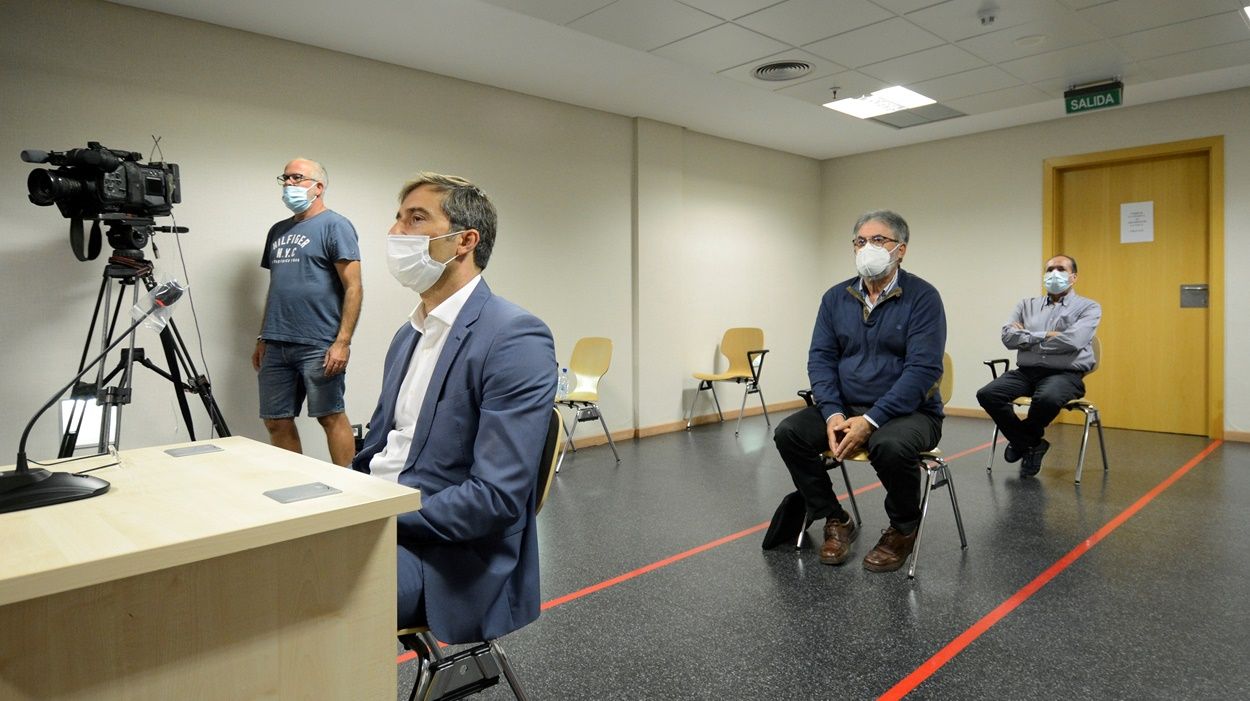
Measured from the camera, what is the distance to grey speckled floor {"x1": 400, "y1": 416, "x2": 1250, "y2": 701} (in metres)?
2.01

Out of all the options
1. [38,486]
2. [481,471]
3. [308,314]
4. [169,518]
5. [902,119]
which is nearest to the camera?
[169,518]

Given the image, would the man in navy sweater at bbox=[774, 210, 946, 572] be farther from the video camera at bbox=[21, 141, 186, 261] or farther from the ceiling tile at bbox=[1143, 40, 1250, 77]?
the ceiling tile at bbox=[1143, 40, 1250, 77]

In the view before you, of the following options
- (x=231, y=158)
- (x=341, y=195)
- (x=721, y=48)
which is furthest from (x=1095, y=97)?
(x=231, y=158)

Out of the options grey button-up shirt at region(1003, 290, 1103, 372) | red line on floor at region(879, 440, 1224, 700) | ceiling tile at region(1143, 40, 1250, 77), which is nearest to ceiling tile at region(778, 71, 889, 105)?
ceiling tile at region(1143, 40, 1250, 77)

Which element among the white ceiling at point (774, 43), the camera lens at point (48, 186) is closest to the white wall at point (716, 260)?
the white ceiling at point (774, 43)

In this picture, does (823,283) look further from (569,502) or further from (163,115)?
(163,115)

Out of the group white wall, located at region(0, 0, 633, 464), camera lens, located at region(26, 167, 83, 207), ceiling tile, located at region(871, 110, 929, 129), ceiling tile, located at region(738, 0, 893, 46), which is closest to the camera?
camera lens, located at region(26, 167, 83, 207)

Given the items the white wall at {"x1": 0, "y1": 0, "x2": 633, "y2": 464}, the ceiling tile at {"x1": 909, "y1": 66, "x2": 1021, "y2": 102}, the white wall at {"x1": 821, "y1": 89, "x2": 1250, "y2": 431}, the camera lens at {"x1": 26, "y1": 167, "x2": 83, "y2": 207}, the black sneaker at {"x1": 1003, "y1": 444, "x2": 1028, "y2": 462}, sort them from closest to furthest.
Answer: the camera lens at {"x1": 26, "y1": 167, "x2": 83, "y2": 207}, the white wall at {"x1": 0, "y1": 0, "x2": 633, "y2": 464}, the black sneaker at {"x1": 1003, "y1": 444, "x2": 1028, "y2": 462}, the ceiling tile at {"x1": 909, "y1": 66, "x2": 1021, "y2": 102}, the white wall at {"x1": 821, "y1": 89, "x2": 1250, "y2": 431}

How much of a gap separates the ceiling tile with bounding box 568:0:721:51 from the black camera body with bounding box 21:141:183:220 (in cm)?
212

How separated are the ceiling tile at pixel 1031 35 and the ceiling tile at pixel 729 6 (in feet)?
4.46

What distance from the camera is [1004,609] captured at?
96.8 inches

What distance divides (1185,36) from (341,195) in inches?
194

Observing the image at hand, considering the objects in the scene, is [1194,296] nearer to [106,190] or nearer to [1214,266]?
[1214,266]

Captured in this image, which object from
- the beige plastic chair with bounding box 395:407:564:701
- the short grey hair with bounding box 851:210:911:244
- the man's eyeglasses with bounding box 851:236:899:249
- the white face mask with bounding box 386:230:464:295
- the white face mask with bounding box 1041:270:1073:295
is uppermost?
the short grey hair with bounding box 851:210:911:244
